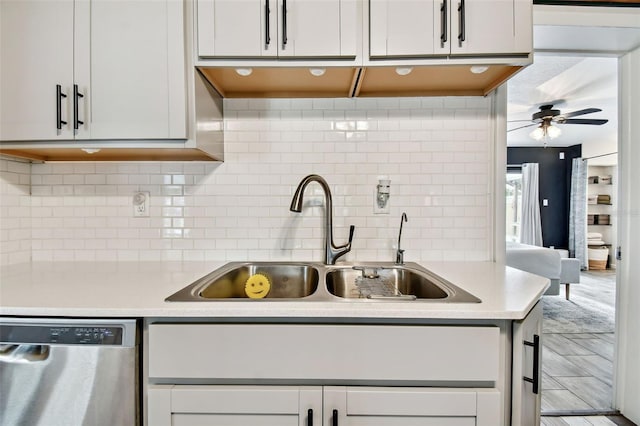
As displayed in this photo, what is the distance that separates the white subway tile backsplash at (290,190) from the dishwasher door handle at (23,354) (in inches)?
28.9

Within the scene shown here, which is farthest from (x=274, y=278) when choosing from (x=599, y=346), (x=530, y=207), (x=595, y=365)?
(x=530, y=207)

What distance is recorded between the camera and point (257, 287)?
4.94ft

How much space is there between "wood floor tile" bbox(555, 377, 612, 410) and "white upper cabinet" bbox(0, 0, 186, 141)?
2.74 m

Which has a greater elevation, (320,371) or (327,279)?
(327,279)

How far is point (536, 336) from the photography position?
108cm

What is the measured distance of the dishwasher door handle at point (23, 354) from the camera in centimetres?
99

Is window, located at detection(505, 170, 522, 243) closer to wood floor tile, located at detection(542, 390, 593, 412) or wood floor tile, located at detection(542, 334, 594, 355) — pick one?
wood floor tile, located at detection(542, 334, 594, 355)

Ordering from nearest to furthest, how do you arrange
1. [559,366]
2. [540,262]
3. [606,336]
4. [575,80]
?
[559,366]
[606,336]
[575,80]
[540,262]

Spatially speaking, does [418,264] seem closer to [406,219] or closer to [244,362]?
[406,219]

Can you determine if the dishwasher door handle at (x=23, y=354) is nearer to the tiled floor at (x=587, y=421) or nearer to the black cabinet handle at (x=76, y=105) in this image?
the black cabinet handle at (x=76, y=105)

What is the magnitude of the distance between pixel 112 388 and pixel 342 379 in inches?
Answer: 26.9

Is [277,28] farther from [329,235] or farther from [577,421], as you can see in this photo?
[577,421]

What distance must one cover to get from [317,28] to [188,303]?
1112 mm

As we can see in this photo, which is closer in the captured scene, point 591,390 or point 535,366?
point 535,366
